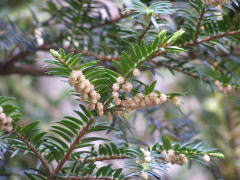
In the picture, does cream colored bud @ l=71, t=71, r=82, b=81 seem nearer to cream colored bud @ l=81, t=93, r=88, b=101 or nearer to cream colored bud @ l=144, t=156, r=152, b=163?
cream colored bud @ l=81, t=93, r=88, b=101

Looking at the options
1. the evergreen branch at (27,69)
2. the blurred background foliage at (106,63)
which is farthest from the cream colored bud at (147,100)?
the evergreen branch at (27,69)

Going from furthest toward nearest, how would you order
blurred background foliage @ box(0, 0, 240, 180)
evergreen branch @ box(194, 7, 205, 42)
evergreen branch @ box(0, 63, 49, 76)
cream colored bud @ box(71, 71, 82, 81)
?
evergreen branch @ box(0, 63, 49, 76), blurred background foliage @ box(0, 0, 240, 180), evergreen branch @ box(194, 7, 205, 42), cream colored bud @ box(71, 71, 82, 81)

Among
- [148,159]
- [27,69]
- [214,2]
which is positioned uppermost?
[27,69]

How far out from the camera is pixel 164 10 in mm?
458

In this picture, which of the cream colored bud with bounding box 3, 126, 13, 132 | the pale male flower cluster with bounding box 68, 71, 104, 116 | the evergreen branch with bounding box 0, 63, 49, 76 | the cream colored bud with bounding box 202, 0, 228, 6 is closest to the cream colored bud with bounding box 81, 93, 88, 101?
the pale male flower cluster with bounding box 68, 71, 104, 116

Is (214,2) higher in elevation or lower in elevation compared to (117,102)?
higher

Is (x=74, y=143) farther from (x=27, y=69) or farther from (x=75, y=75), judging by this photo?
(x=27, y=69)

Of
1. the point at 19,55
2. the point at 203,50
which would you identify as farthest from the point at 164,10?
the point at 19,55

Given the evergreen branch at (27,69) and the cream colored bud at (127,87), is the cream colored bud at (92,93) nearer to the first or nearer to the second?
the cream colored bud at (127,87)

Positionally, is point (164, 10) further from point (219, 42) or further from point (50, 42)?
point (50, 42)

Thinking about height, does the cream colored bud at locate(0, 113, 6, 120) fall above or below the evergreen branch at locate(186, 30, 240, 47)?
below

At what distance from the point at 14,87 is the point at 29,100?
75mm

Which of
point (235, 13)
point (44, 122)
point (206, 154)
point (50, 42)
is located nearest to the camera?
point (206, 154)

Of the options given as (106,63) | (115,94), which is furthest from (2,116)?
(106,63)
